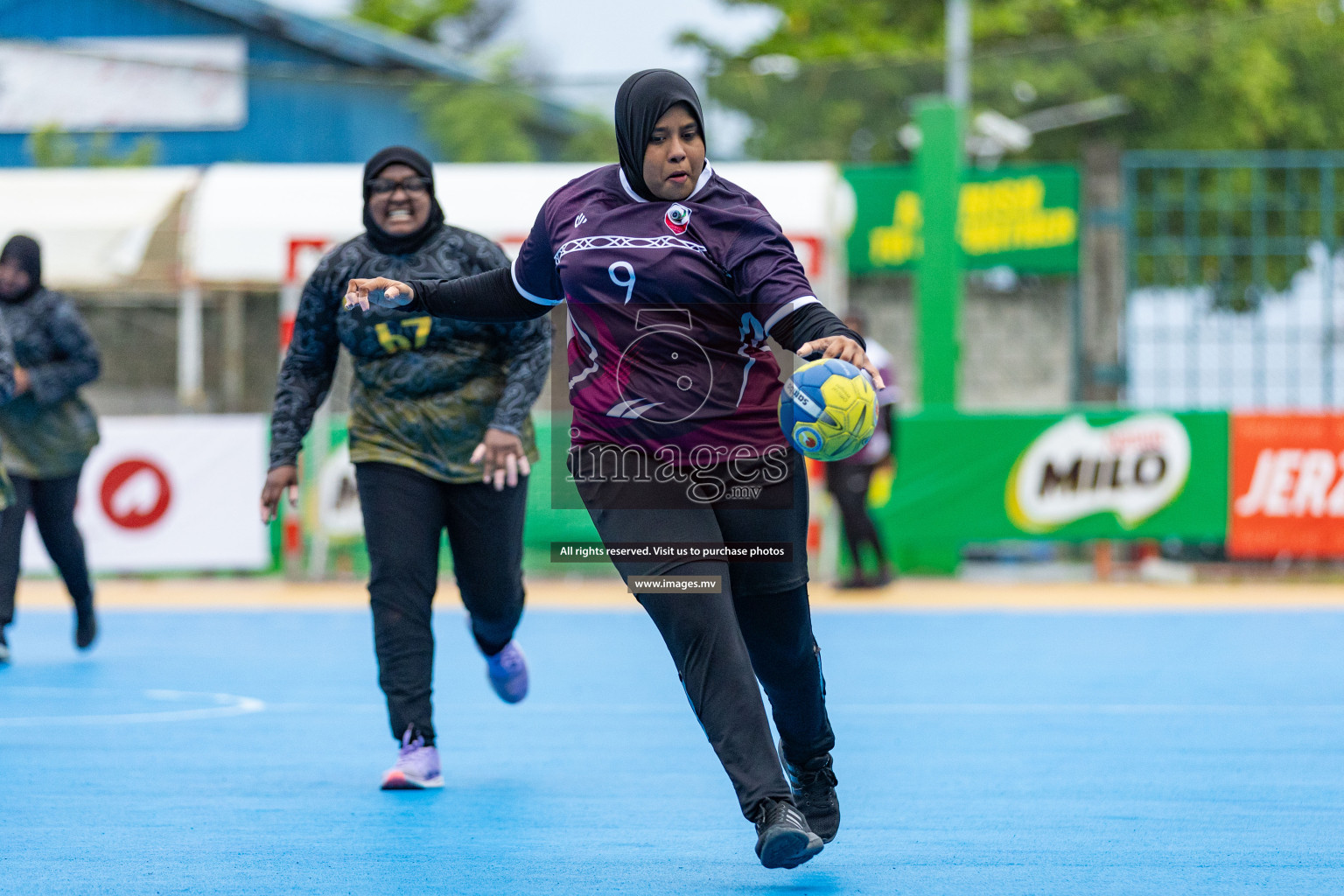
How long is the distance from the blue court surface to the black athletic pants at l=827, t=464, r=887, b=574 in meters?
2.78

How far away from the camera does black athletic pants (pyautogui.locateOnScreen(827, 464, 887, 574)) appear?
13.1 m

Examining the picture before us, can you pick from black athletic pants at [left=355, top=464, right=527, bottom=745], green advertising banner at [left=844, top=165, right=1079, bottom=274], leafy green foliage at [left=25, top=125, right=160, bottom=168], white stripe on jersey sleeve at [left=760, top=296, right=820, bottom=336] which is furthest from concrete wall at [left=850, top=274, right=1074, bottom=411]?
white stripe on jersey sleeve at [left=760, top=296, right=820, bottom=336]

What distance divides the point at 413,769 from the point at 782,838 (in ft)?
6.57

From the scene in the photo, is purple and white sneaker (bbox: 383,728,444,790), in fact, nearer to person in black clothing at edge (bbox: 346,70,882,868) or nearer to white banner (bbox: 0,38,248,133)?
person in black clothing at edge (bbox: 346,70,882,868)

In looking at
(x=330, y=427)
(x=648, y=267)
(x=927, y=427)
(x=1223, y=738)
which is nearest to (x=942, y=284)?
(x=927, y=427)

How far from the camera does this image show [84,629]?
30.6 feet

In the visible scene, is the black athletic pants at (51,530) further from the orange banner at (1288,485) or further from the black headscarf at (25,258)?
the orange banner at (1288,485)

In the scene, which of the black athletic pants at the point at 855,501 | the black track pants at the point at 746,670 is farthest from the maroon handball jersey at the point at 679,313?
the black athletic pants at the point at 855,501

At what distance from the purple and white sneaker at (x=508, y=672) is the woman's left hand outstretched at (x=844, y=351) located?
2.73 m

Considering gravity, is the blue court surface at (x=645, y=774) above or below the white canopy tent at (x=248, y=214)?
below

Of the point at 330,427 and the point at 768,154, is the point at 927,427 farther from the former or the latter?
the point at 330,427

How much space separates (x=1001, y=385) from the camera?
17.6m

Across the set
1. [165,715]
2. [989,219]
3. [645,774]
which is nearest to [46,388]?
[165,715]

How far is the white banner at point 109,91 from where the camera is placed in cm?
1642
